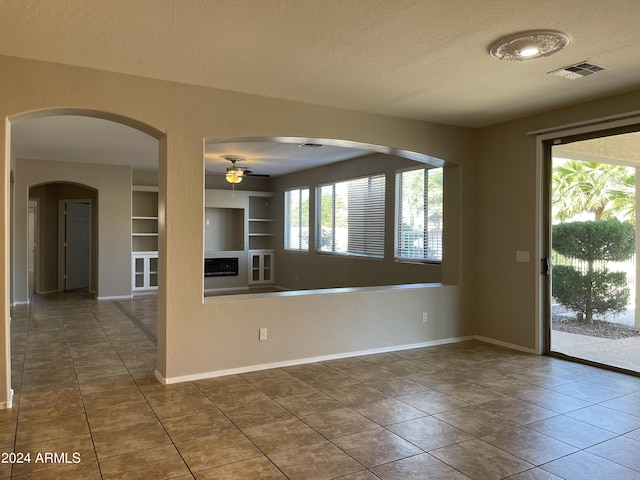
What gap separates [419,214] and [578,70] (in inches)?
133

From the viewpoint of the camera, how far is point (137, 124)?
3.93m

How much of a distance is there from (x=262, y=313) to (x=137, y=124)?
78.3 inches

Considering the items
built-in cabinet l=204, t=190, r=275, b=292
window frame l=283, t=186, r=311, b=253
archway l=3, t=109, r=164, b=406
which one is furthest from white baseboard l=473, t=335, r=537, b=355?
built-in cabinet l=204, t=190, r=275, b=292

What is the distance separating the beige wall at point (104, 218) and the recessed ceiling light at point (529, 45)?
758 cm

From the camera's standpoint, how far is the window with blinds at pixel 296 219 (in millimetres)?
9977

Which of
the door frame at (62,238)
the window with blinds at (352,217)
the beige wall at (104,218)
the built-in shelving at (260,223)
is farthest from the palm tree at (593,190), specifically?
the door frame at (62,238)

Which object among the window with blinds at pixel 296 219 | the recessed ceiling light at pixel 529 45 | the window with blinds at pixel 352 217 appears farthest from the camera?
the window with blinds at pixel 296 219

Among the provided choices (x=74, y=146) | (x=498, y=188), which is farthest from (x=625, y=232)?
(x=74, y=146)

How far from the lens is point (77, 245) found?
1043 cm

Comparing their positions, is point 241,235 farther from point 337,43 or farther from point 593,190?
point 337,43

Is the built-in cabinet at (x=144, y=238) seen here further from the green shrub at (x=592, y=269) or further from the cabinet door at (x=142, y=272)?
the green shrub at (x=592, y=269)

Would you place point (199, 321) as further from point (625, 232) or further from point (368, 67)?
point (625, 232)

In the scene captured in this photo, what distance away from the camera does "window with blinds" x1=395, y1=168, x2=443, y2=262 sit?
6566 mm

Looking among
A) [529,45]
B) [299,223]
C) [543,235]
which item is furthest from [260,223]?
[529,45]
